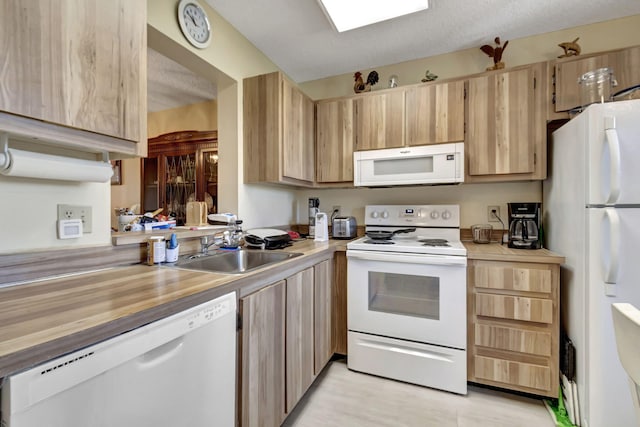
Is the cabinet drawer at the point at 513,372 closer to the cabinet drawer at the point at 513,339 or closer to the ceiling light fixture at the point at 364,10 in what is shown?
the cabinet drawer at the point at 513,339

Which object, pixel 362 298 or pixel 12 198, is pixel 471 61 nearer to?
pixel 362 298

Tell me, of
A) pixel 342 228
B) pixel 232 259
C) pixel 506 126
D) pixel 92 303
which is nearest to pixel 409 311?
pixel 342 228

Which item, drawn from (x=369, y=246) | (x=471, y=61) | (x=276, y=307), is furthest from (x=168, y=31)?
(x=471, y=61)

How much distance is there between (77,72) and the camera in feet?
2.81

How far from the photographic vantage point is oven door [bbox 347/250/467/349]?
1.71 metres

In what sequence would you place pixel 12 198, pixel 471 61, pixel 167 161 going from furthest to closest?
pixel 167 161 < pixel 471 61 < pixel 12 198

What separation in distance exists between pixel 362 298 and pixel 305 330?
1.69 ft

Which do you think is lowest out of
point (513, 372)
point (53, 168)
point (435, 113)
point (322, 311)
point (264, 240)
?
point (513, 372)

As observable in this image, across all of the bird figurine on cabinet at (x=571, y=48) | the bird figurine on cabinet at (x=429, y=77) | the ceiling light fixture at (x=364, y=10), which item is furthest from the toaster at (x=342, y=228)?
the bird figurine on cabinet at (x=571, y=48)

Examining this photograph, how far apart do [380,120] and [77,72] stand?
188cm

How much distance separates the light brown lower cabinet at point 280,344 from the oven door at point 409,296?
0.86ft

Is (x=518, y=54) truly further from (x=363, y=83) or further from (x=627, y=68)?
(x=363, y=83)

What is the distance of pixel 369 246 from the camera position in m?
1.92

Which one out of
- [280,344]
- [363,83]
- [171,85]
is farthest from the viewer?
[171,85]
